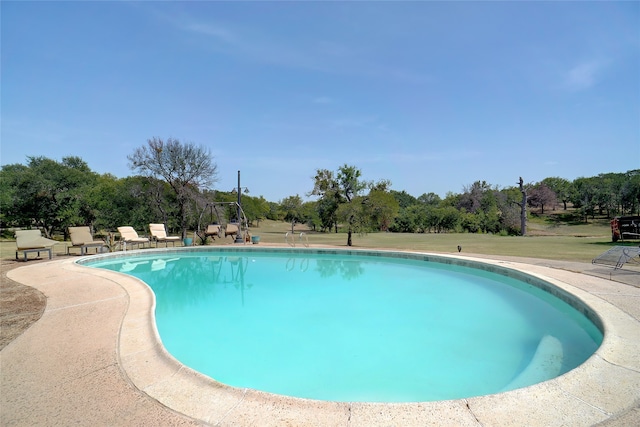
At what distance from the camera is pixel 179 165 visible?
2145cm

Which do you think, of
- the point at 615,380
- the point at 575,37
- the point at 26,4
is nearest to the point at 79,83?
the point at 26,4

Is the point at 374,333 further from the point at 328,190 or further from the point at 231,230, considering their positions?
the point at 231,230

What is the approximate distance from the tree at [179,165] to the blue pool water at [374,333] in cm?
1321

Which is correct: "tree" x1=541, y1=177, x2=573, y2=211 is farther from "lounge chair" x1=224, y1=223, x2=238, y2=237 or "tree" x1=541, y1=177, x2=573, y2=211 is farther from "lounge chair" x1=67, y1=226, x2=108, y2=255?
"lounge chair" x1=67, y1=226, x2=108, y2=255

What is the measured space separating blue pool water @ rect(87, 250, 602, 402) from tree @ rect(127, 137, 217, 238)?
13.2 m

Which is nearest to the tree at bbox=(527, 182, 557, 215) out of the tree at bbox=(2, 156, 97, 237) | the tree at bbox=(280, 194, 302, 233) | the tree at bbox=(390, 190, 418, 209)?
the tree at bbox=(390, 190, 418, 209)

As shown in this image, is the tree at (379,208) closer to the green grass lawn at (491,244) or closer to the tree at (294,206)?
the green grass lawn at (491,244)

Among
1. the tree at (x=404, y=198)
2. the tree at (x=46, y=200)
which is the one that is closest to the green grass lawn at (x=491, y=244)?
the tree at (x=46, y=200)

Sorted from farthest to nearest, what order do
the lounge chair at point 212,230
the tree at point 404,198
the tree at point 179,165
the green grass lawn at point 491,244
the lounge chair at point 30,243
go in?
the tree at point 404,198
the tree at point 179,165
the lounge chair at point 212,230
the green grass lawn at point 491,244
the lounge chair at point 30,243

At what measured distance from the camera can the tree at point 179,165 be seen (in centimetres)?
2098

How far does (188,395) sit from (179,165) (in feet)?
69.8

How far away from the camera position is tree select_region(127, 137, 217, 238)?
68.8 feet

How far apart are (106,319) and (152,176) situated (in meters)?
19.7

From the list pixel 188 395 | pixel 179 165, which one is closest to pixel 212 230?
pixel 179 165
